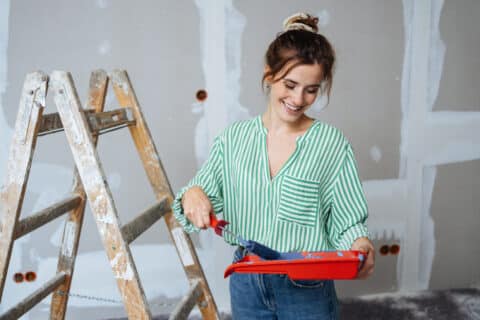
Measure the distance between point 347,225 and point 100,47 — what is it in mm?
1242

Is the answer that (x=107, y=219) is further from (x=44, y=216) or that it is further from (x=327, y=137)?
(x=327, y=137)

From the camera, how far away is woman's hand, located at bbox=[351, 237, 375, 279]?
912 mm

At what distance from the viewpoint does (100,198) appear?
106cm

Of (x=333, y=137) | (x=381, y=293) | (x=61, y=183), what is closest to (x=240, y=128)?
(x=333, y=137)

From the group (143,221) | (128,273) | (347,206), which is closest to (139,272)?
(143,221)

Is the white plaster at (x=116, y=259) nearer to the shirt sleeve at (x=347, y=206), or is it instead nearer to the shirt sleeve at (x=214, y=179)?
the shirt sleeve at (x=214, y=179)

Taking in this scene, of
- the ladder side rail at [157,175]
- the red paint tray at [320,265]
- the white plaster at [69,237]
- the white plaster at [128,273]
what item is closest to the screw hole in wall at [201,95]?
the ladder side rail at [157,175]

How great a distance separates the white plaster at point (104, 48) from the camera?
5.85 feet

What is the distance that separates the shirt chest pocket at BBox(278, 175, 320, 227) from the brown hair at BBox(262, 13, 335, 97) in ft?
0.70

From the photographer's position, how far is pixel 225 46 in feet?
6.07

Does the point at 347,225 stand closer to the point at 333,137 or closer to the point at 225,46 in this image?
the point at 333,137

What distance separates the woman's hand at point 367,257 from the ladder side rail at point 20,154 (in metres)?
0.79

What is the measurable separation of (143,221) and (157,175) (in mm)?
203

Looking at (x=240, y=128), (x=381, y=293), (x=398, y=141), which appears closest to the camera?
(x=240, y=128)
